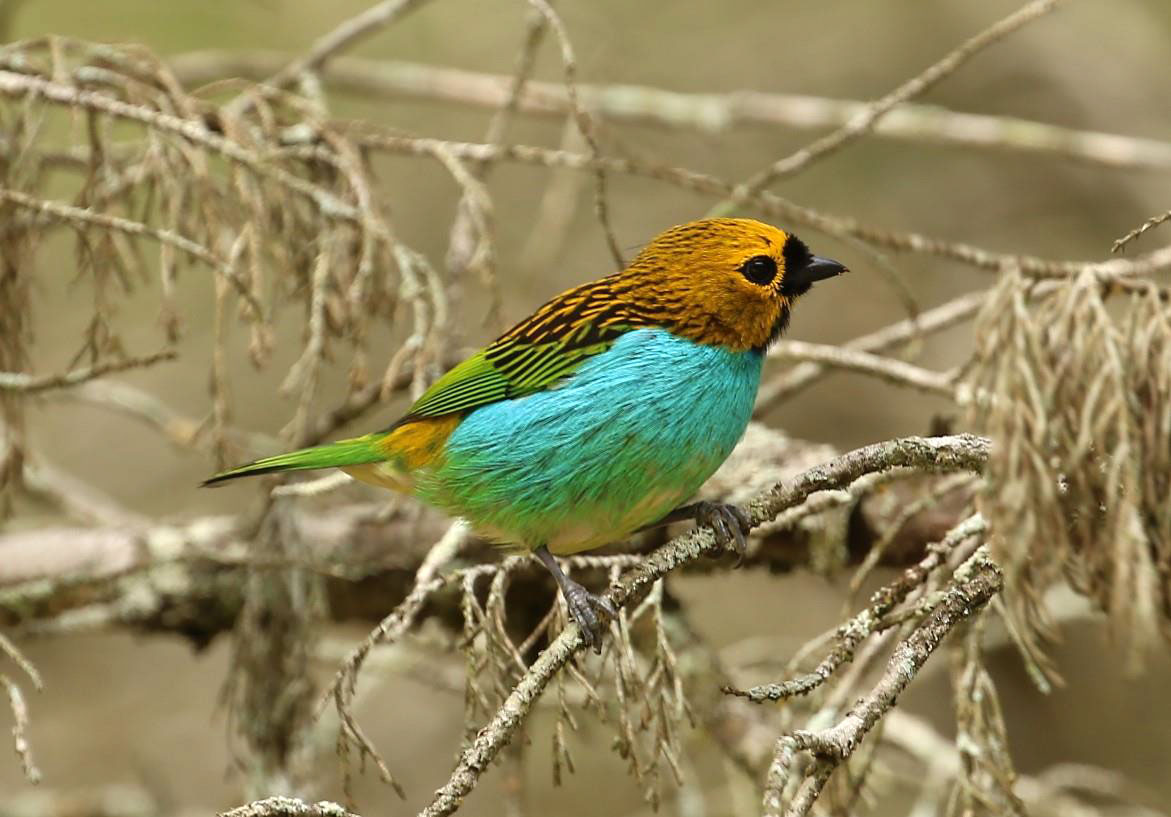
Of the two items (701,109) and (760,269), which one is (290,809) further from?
(701,109)

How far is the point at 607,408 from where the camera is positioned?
3422 millimetres

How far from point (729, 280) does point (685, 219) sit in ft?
12.8

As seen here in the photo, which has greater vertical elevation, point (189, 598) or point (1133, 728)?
point (1133, 728)

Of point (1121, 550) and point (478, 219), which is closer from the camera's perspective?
point (1121, 550)

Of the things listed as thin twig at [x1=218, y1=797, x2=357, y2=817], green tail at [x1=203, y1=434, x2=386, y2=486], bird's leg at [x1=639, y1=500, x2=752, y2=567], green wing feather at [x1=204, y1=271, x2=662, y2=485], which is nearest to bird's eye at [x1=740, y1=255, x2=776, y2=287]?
green wing feather at [x1=204, y1=271, x2=662, y2=485]

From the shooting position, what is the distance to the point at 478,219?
3.73 meters

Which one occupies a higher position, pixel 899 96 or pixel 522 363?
pixel 899 96

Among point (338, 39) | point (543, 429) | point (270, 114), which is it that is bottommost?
point (543, 429)

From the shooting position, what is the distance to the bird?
132 inches

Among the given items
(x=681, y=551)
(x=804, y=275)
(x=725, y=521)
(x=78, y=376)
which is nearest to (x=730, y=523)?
(x=725, y=521)

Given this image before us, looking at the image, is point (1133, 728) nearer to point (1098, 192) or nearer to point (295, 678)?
point (1098, 192)

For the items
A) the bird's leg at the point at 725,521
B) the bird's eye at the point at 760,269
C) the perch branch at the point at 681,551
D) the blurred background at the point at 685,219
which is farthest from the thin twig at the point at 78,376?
the blurred background at the point at 685,219

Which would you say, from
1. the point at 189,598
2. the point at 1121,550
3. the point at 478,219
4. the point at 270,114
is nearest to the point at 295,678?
the point at 189,598

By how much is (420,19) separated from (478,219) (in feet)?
15.4
